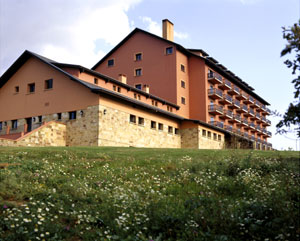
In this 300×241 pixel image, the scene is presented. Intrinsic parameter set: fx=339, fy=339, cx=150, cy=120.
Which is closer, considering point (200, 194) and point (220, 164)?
point (200, 194)

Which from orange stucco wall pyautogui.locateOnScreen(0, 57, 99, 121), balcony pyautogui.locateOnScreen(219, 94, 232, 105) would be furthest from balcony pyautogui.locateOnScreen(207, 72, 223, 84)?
orange stucco wall pyautogui.locateOnScreen(0, 57, 99, 121)

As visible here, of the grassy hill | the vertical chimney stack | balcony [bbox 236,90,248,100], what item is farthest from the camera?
balcony [bbox 236,90,248,100]

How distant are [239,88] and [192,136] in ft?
83.8

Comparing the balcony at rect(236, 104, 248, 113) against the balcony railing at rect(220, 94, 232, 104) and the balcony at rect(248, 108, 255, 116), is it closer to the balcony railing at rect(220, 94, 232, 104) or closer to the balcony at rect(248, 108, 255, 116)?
the balcony at rect(248, 108, 255, 116)

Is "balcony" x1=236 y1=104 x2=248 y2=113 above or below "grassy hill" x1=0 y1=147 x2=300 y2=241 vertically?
above

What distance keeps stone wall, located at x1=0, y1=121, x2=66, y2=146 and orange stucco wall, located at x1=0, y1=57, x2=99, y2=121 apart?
2.22 meters

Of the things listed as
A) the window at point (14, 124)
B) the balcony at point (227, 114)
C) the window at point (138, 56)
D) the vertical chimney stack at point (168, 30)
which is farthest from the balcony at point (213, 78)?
the window at point (14, 124)

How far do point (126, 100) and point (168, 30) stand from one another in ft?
70.6

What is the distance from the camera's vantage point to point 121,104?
3294cm

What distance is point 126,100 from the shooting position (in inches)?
1271

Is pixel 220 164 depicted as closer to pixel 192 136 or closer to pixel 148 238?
pixel 148 238

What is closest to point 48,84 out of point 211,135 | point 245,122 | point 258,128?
point 211,135

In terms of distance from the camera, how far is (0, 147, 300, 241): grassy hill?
279 inches

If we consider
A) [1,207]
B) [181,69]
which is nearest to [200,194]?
[1,207]
